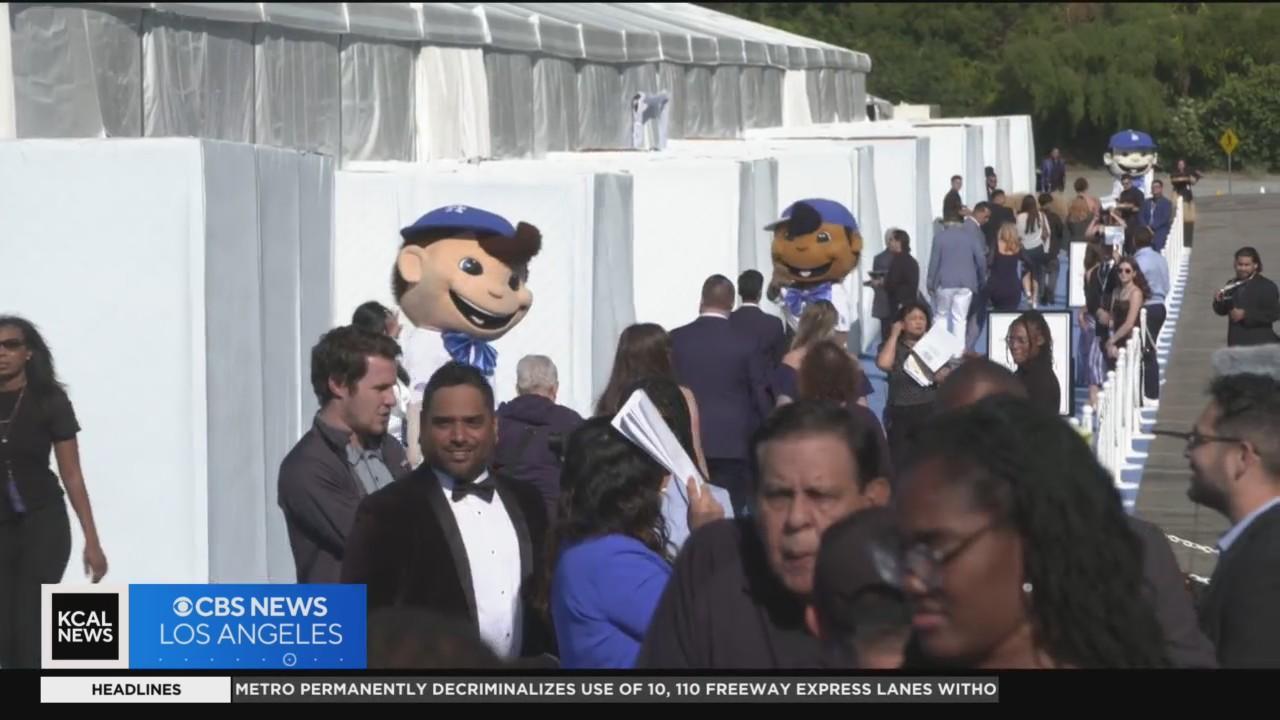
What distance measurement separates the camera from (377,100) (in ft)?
62.2

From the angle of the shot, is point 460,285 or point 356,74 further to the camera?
point 356,74

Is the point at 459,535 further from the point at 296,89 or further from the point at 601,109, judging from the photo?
the point at 601,109

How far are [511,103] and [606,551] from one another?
62.0 ft

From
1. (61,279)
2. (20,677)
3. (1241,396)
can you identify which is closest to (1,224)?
(61,279)

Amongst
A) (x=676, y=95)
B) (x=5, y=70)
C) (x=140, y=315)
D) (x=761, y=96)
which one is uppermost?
(x=761, y=96)

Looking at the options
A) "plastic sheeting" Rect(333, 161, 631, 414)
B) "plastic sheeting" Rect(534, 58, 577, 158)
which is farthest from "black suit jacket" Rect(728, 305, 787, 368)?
"plastic sheeting" Rect(534, 58, 577, 158)

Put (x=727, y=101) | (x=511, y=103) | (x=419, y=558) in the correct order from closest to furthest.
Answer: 1. (x=419, y=558)
2. (x=511, y=103)
3. (x=727, y=101)

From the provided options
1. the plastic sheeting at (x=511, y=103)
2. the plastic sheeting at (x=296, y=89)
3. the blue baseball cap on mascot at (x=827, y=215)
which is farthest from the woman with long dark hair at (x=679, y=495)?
the plastic sheeting at (x=511, y=103)

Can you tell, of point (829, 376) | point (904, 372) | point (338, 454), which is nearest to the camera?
point (338, 454)

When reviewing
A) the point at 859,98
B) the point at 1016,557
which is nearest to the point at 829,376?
the point at 1016,557

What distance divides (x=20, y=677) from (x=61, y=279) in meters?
3.86

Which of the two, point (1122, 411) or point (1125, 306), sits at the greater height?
point (1125, 306)

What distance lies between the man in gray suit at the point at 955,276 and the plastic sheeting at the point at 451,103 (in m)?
4.81

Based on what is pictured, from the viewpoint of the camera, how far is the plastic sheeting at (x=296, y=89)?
1623 cm
